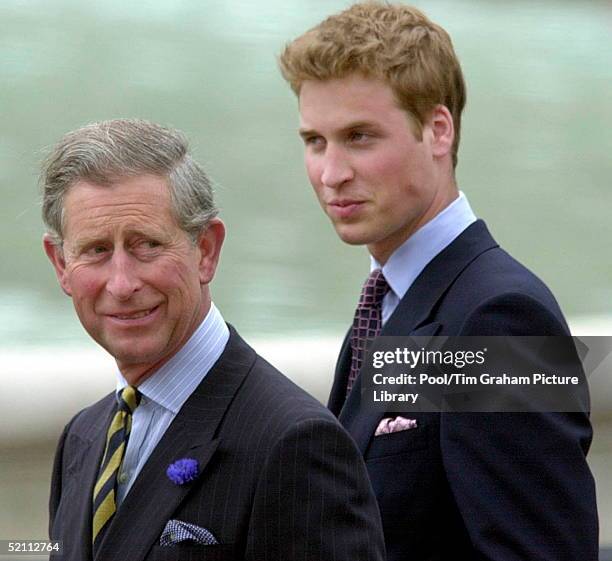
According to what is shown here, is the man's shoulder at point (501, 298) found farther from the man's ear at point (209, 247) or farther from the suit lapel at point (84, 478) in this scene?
the suit lapel at point (84, 478)

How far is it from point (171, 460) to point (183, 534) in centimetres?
12

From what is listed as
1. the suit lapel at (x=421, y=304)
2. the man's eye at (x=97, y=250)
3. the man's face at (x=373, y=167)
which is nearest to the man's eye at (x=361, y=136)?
the man's face at (x=373, y=167)

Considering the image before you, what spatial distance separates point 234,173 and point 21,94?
61 cm

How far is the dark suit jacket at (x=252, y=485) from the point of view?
1.93 m

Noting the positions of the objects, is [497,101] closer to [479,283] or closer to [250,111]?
[250,111]

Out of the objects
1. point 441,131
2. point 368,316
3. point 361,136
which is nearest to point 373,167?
point 361,136

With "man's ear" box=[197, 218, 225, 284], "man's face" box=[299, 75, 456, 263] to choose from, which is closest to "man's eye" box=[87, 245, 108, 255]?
"man's ear" box=[197, 218, 225, 284]

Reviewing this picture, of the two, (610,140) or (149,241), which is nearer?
(149,241)

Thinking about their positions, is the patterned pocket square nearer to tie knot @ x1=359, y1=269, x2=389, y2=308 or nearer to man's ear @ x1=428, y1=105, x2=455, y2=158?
tie knot @ x1=359, y1=269, x2=389, y2=308

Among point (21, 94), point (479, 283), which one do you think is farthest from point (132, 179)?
point (21, 94)

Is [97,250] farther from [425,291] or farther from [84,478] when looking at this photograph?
[425,291]

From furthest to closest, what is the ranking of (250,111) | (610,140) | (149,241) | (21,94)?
(610,140) → (250,111) → (21,94) → (149,241)

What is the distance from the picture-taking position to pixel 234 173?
168 inches

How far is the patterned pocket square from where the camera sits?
195cm
